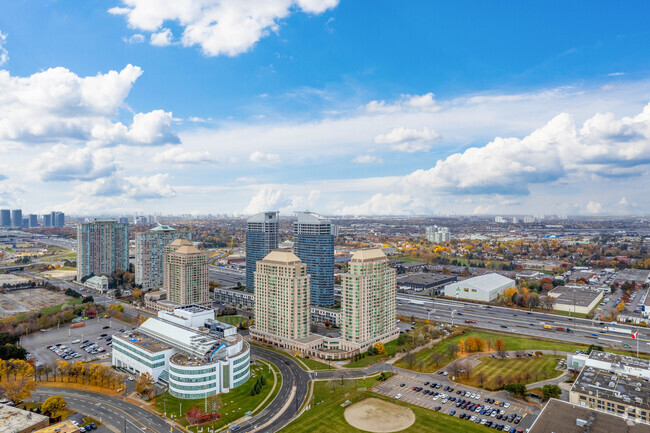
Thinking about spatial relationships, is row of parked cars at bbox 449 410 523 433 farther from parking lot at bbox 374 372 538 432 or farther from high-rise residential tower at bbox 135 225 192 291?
high-rise residential tower at bbox 135 225 192 291

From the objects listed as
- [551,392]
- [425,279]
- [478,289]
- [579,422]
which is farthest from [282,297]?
[425,279]

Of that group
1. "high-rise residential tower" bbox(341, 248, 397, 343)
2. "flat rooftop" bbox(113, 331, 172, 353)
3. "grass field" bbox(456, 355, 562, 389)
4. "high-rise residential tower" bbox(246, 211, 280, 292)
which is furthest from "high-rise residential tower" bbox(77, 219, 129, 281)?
"grass field" bbox(456, 355, 562, 389)

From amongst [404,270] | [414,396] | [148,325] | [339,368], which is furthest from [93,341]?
[404,270]

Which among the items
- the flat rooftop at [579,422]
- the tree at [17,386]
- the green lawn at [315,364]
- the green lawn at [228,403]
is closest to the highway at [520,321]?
the green lawn at [315,364]

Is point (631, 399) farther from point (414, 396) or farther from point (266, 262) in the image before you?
point (266, 262)

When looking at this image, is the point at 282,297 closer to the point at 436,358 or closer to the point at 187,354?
the point at 187,354
